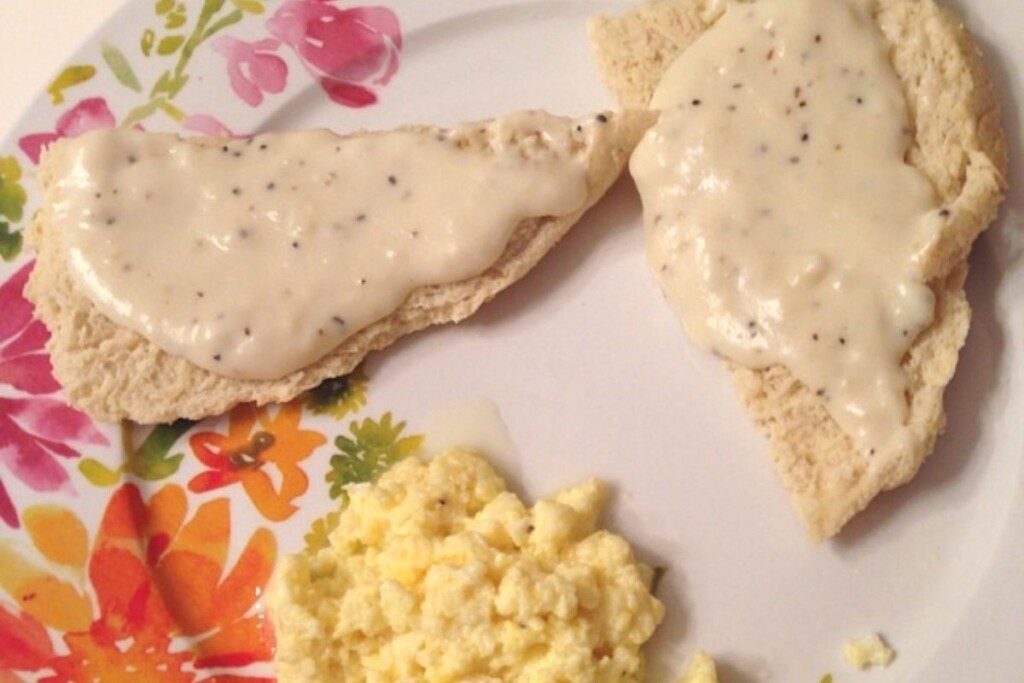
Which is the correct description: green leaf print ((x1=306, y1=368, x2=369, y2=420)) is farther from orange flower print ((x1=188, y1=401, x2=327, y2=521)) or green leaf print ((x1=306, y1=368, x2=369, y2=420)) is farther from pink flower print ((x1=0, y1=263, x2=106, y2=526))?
pink flower print ((x1=0, y1=263, x2=106, y2=526))

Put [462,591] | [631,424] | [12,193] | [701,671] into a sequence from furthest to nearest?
[12,193], [631,424], [701,671], [462,591]

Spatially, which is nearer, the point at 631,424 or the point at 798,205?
the point at 798,205

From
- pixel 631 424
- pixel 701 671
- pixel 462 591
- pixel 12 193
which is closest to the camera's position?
pixel 462 591

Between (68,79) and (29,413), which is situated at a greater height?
(68,79)

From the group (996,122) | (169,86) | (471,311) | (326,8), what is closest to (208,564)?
(471,311)

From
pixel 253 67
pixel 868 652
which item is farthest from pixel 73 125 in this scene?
pixel 868 652

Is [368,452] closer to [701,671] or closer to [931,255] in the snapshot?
[701,671]

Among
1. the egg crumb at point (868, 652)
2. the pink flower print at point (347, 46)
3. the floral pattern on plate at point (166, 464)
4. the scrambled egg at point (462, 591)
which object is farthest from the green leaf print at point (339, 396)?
the egg crumb at point (868, 652)
